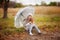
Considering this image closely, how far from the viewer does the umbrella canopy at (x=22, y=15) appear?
3.61 feet

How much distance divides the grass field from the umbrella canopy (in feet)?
0.12

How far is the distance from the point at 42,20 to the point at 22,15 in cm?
21

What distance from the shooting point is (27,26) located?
3.65 feet

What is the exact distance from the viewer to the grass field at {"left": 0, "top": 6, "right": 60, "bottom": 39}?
1.09 meters

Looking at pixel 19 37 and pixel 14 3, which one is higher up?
pixel 14 3

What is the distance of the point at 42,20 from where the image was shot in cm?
111

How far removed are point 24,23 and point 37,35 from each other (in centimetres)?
18

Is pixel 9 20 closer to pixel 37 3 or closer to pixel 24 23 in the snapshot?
pixel 24 23

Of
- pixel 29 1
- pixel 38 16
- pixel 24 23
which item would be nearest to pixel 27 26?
pixel 24 23

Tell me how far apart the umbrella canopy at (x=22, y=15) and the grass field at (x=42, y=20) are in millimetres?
36

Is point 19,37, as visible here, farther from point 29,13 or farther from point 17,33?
point 29,13

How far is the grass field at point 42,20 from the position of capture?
109 cm

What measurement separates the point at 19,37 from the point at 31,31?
0.44ft

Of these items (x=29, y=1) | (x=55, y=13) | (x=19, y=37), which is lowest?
(x=19, y=37)
